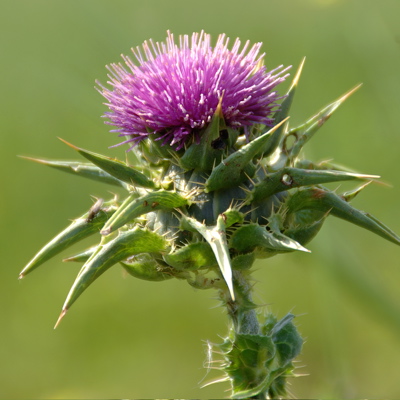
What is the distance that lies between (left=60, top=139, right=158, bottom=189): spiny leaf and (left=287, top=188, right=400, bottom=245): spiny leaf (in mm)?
404

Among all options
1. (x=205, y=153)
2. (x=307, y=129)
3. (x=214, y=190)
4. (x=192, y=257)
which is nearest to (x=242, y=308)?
(x=192, y=257)

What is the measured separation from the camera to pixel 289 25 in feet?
14.3

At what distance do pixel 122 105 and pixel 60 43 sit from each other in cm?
290

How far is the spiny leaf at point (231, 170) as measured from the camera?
69.5 inches

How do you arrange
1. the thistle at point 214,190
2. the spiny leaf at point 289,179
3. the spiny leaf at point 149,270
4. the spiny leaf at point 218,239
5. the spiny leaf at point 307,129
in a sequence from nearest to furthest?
the spiny leaf at point 218,239 < the spiny leaf at point 289,179 < the thistle at point 214,190 < the spiny leaf at point 149,270 < the spiny leaf at point 307,129

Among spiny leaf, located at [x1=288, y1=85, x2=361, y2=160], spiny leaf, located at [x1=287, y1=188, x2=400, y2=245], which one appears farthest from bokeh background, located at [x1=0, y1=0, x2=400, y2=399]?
spiny leaf, located at [x1=287, y1=188, x2=400, y2=245]

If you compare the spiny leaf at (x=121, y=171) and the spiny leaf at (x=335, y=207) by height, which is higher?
the spiny leaf at (x=121, y=171)

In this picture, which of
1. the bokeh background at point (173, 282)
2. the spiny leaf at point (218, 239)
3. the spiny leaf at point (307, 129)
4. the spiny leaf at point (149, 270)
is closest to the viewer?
the spiny leaf at point (218, 239)

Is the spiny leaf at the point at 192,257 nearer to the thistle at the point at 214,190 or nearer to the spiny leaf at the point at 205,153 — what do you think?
the thistle at the point at 214,190

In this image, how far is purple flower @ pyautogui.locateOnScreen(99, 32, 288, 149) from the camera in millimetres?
1852

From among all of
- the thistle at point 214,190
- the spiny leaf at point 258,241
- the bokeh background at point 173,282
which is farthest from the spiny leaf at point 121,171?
the bokeh background at point 173,282

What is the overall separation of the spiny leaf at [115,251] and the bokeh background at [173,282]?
182 centimetres

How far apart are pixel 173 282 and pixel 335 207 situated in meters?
2.63

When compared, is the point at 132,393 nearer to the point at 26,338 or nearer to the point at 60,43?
the point at 26,338
